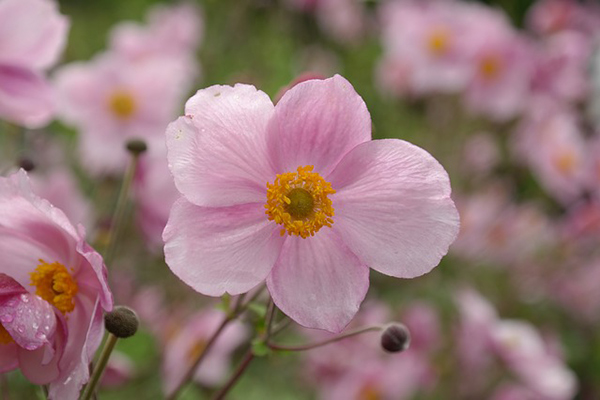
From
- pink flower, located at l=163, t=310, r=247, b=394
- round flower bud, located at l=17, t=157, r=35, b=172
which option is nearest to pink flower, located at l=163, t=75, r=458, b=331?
round flower bud, located at l=17, t=157, r=35, b=172

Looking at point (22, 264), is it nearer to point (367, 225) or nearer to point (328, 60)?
point (367, 225)

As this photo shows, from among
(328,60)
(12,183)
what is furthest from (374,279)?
(12,183)

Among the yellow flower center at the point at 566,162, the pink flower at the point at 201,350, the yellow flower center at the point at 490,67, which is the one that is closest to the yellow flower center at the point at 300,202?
the pink flower at the point at 201,350

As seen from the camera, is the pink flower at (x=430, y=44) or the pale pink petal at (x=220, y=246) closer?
the pale pink petal at (x=220, y=246)

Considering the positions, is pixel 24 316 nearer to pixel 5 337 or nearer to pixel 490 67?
pixel 5 337

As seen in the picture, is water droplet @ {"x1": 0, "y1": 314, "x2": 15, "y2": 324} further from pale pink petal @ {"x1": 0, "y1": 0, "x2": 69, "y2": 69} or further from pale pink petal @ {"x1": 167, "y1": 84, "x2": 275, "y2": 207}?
pale pink petal @ {"x1": 0, "y1": 0, "x2": 69, "y2": 69}

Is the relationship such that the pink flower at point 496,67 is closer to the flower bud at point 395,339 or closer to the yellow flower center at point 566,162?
the yellow flower center at point 566,162
